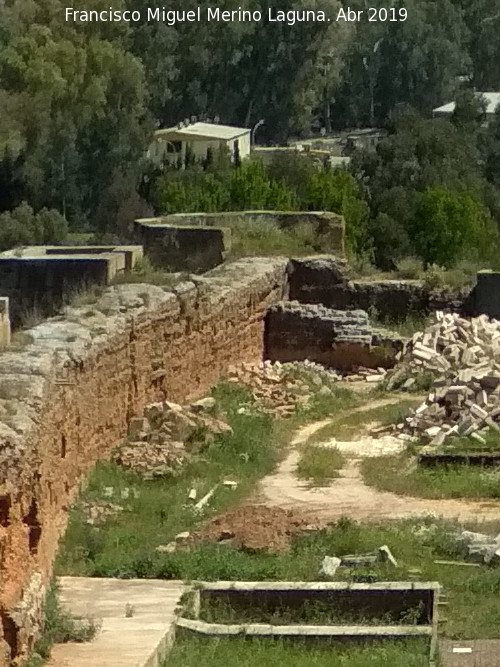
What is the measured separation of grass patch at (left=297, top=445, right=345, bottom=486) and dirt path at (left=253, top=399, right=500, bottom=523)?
0.06 metres

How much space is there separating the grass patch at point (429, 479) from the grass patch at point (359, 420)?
120 cm

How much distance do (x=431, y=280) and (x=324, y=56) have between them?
3581 cm

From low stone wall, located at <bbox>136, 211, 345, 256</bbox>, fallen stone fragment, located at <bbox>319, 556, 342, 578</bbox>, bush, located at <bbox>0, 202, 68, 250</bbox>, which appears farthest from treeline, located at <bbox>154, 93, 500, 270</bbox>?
fallen stone fragment, located at <bbox>319, 556, 342, 578</bbox>

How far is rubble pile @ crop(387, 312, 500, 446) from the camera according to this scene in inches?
557

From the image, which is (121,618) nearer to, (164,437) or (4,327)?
(164,437)

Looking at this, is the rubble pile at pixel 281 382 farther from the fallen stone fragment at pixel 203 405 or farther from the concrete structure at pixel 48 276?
the concrete structure at pixel 48 276

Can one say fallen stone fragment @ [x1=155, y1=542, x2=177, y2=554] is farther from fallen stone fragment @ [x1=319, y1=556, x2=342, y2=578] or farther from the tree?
the tree

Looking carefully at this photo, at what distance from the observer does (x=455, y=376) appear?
15391mm

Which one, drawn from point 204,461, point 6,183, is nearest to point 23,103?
point 6,183

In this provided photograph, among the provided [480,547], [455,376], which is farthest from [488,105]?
[480,547]

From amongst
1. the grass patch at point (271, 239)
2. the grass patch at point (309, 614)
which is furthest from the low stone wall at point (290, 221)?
the grass patch at point (309, 614)

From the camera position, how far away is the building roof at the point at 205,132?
49.2 metres

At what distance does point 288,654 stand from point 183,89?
46165 mm

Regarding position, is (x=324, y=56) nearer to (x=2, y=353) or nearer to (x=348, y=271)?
(x=348, y=271)
